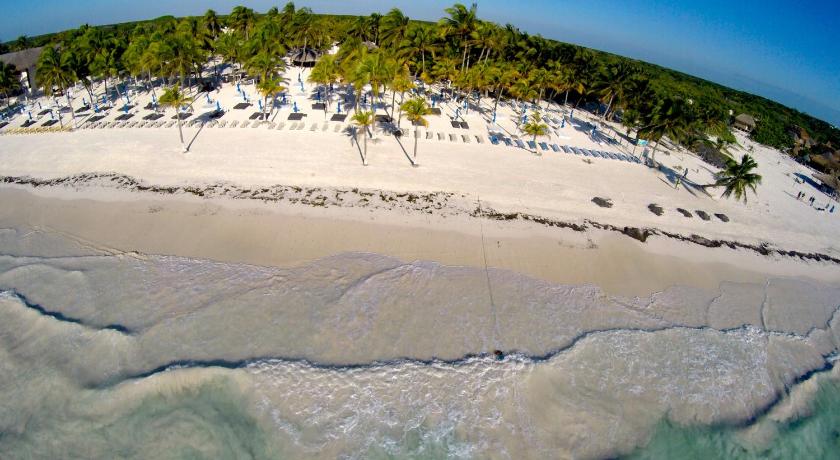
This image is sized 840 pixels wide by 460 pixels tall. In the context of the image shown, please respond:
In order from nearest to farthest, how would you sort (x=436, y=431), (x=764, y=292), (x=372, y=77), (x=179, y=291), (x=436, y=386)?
(x=436, y=431)
(x=436, y=386)
(x=179, y=291)
(x=764, y=292)
(x=372, y=77)

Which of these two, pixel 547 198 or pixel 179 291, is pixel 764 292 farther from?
pixel 179 291

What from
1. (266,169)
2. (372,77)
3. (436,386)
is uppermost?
(372,77)

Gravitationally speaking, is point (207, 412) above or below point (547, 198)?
below

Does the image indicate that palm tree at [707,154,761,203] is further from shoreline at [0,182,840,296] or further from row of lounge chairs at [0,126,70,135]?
row of lounge chairs at [0,126,70,135]

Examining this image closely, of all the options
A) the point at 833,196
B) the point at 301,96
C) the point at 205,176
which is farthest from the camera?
the point at 301,96

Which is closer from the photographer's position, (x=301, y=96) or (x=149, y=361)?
(x=149, y=361)

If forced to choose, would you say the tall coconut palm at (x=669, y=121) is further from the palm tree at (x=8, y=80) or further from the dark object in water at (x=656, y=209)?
the palm tree at (x=8, y=80)

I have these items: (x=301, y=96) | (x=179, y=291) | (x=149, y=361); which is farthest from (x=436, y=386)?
(x=301, y=96)
